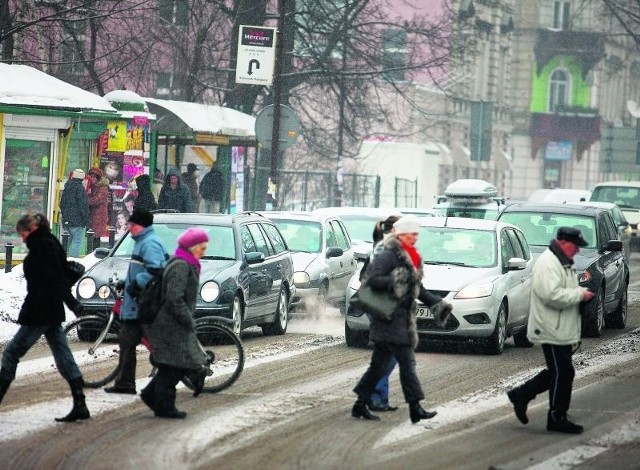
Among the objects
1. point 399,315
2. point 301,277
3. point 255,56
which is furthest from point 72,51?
point 399,315

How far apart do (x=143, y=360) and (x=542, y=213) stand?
8777mm

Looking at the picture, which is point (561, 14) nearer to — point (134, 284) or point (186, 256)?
point (134, 284)

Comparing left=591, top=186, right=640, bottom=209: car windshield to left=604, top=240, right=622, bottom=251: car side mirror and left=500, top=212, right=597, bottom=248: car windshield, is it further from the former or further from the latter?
left=604, top=240, right=622, bottom=251: car side mirror

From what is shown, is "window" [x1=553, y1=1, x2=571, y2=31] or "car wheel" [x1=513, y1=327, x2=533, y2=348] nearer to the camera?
"car wheel" [x1=513, y1=327, x2=533, y2=348]

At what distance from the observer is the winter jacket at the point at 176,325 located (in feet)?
38.4

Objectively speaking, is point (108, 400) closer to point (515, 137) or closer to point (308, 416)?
point (308, 416)

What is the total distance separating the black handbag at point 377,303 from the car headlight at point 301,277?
33.9 feet

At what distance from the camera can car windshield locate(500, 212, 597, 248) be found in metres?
22.5

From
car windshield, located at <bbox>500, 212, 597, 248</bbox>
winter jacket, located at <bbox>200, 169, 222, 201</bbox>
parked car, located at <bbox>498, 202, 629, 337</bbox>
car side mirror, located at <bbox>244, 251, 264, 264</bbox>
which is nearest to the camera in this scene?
car side mirror, located at <bbox>244, 251, 264, 264</bbox>

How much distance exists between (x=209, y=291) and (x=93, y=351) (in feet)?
11.3

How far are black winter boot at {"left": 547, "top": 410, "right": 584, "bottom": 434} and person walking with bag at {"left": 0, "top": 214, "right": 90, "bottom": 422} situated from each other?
325 centimetres

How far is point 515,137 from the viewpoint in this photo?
8569 centimetres

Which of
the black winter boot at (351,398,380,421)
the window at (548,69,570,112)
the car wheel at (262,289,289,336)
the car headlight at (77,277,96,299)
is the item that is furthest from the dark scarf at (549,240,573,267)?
the window at (548,69,570,112)

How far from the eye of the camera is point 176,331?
11789 mm
